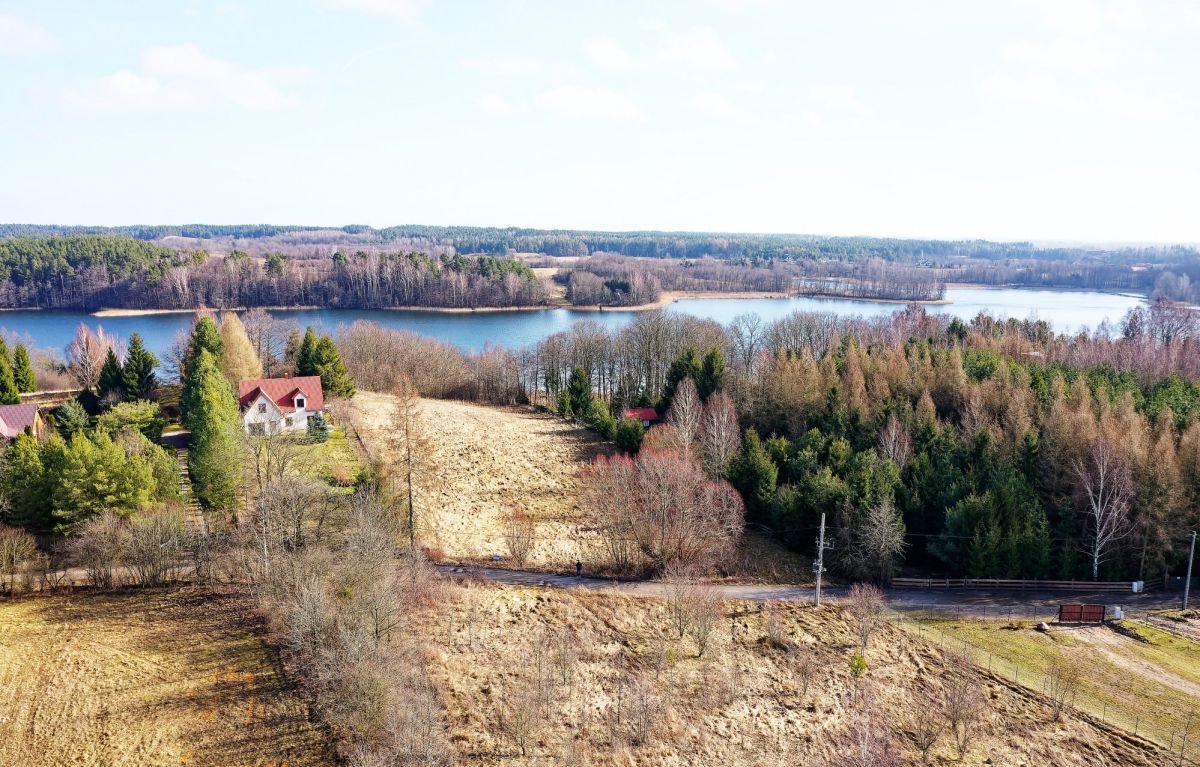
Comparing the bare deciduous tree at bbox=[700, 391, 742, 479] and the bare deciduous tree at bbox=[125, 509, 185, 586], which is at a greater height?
the bare deciduous tree at bbox=[700, 391, 742, 479]

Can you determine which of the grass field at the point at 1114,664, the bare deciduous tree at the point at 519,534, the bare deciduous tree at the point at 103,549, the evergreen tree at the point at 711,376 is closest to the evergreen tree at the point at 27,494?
the bare deciduous tree at the point at 103,549

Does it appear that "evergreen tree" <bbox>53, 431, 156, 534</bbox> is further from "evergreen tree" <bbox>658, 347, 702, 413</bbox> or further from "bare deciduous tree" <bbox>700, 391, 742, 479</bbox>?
"evergreen tree" <bbox>658, 347, 702, 413</bbox>

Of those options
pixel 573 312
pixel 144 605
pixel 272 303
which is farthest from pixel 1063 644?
pixel 272 303

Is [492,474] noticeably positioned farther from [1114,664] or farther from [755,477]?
[1114,664]

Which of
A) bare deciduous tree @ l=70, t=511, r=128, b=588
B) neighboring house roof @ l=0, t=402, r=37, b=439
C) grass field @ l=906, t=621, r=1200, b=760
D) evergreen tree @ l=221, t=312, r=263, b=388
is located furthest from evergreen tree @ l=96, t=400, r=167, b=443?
grass field @ l=906, t=621, r=1200, b=760

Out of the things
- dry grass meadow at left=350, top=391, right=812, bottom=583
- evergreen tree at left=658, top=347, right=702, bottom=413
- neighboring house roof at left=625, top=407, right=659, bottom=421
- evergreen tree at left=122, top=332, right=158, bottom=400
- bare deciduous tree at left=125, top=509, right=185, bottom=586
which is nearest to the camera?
bare deciduous tree at left=125, top=509, right=185, bottom=586

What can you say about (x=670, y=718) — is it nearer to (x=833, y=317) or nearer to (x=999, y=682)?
(x=999, y=682)
